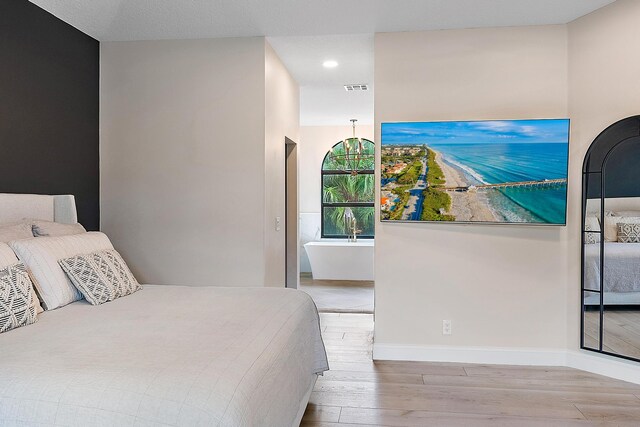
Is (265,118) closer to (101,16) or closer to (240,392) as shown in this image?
(101,16)

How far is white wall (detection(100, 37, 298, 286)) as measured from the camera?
13.1 ft

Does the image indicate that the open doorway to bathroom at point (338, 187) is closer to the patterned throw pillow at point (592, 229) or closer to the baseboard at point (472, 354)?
the baseboard at point (472, 354)

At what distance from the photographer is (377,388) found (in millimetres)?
3273

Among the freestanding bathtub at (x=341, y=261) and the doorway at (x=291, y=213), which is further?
the freestanding bathtub at (x=341, y=261)

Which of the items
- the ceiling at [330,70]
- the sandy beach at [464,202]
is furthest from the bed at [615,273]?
the ceiling at [330,70]

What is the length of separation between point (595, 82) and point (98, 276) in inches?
138

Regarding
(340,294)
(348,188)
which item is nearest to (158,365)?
(340,294)

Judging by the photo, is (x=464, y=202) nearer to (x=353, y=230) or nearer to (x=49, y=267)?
(x=49, y=267)

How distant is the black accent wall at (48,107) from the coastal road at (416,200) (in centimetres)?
255

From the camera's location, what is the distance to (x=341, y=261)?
24.5 ft

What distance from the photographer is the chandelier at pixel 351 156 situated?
835 centimetres

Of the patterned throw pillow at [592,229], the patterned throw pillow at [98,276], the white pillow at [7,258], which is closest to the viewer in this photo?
the white pillow at [7,258]

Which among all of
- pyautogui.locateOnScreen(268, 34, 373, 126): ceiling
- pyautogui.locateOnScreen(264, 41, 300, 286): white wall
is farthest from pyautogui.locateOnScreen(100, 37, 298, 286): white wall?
pyautogui.locateOnScreen(268, 34, 373, 126): ceiling

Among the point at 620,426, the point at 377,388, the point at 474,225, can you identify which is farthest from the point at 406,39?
the point at 620,426
